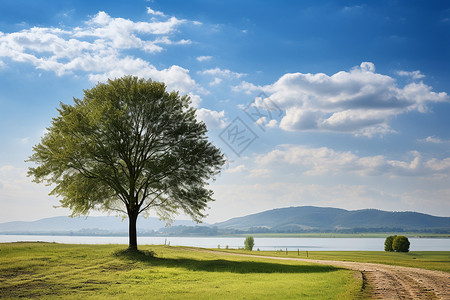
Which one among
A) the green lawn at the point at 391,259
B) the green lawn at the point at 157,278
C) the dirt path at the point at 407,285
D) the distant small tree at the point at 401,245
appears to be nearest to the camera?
the dirt path at the point at 407,285

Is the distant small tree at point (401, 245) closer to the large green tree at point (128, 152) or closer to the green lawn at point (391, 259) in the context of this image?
the green lawn at point (391, 259)

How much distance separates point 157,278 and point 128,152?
694 inches

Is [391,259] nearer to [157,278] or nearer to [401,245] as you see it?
[157,278]

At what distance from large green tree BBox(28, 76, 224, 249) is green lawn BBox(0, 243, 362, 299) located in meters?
6.38

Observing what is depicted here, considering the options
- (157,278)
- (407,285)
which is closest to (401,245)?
(407,285)

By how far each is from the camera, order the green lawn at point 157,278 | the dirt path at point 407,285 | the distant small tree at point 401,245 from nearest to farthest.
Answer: the dirt path at point 407,285
the green lawn at point 157,278
the distant small tree at point 401,245

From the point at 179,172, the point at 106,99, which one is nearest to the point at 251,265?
the point at 179,172

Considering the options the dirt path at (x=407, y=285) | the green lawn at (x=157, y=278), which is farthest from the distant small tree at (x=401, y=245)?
the dirt path at (x=407, y=285)

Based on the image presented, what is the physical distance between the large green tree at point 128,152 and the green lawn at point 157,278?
A: 6.38 metres

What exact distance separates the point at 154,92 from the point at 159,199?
1202 centimetres

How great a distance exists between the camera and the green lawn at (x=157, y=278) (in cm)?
2067

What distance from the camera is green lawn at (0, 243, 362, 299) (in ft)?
67.8

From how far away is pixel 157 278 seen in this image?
2681cm

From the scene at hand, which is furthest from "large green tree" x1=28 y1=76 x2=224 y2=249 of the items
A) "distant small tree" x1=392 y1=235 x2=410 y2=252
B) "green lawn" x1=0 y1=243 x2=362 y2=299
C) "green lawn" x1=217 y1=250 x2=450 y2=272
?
"distant small tree" x1=392 y1=235 x2=410 y2=252
